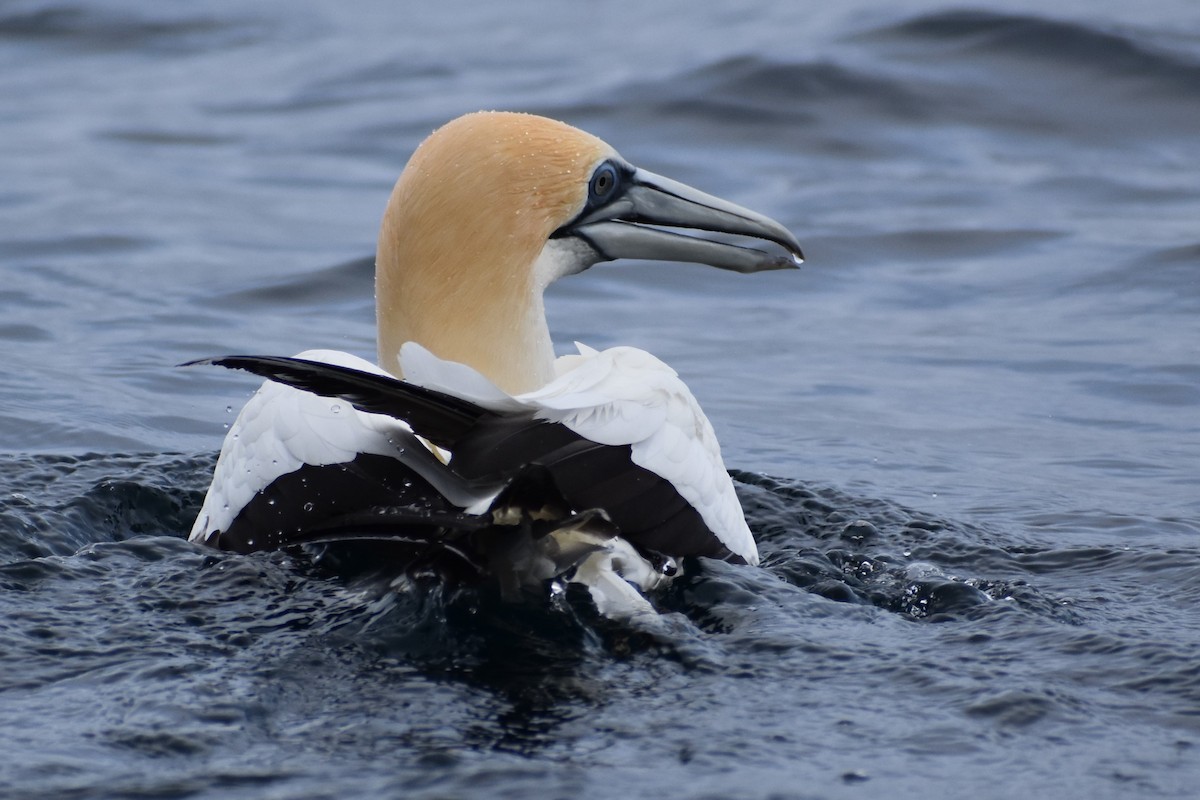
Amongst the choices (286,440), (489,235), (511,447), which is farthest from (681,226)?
(511,447)

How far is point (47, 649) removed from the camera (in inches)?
208

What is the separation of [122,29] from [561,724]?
19619 mm

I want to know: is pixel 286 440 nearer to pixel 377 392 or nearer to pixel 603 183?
pixel 377 392

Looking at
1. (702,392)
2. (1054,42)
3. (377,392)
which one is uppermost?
(1054,42)

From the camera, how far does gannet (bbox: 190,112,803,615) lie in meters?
4.98

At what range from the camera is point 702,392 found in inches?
408

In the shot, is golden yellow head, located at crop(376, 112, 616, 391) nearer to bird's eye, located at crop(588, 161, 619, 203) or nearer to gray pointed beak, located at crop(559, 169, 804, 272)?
bird's eye, located at crop(588, 161, 619, 203)

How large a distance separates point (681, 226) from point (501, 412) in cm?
218

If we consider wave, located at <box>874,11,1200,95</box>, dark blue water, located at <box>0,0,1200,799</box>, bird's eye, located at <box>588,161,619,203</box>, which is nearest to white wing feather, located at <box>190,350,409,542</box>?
dark blue water, located at <box>0,0,1200,799</box>

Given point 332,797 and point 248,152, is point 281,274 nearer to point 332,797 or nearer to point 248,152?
point 248,152

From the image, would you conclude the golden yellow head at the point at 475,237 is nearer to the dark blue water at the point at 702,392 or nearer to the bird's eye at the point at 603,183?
the bird's eye at the point at 603,183

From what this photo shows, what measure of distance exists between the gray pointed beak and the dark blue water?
46.3 inches

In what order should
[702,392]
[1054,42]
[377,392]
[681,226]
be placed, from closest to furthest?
[377,392]
[681,226]
[702,392]
[1054,42]

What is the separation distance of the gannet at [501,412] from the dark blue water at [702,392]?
302 mm
